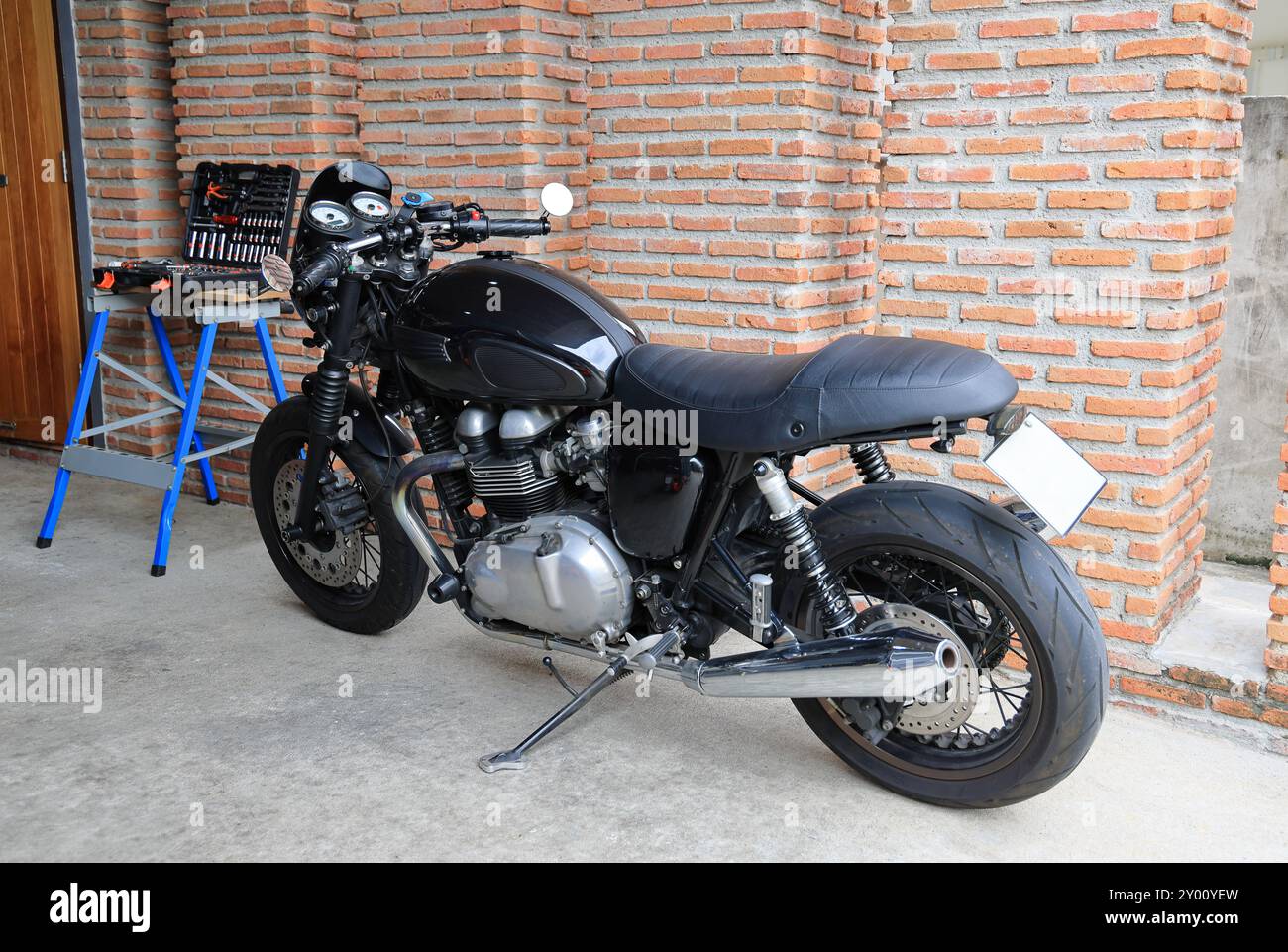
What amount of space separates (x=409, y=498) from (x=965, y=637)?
153cm

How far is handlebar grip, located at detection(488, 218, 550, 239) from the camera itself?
337 centimetres

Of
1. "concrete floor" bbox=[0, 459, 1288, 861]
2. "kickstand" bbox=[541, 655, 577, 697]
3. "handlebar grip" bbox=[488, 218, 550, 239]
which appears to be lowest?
"concrete floor" bbox=[0, 459, 1288, 861]

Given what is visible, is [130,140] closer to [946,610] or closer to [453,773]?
[453,773]

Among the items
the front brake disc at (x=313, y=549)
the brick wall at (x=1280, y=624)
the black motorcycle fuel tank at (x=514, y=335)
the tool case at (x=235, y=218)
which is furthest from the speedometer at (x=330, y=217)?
the brick wall at (x=1280, y=624)

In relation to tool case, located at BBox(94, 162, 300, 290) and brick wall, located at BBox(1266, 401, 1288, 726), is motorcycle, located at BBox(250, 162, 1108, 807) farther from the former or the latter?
tool case, located at BBox(94, 162, 300, 290)

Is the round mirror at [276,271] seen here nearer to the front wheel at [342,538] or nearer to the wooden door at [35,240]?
the front wheel at [342,538]

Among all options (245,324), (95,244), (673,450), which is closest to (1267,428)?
(673,450)

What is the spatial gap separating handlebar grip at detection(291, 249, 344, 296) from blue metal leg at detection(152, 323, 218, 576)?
1605 millimetres

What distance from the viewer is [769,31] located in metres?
3.88

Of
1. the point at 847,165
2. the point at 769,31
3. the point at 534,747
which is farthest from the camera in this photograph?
the point at 847,165

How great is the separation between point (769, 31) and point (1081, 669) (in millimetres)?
2260

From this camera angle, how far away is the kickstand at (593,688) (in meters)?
2.95

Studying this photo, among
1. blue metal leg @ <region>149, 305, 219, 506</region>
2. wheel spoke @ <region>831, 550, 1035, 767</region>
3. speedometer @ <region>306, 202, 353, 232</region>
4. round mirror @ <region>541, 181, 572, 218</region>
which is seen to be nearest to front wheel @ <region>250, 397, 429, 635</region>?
speedometer @ <region>306, 202, 353, 232</region>
